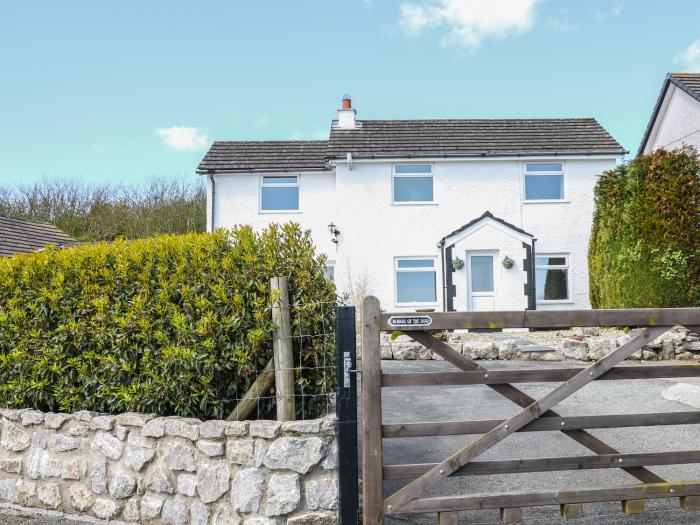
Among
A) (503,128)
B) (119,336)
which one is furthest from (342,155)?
(119,336)

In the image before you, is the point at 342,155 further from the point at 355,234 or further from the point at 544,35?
the point at 544,35

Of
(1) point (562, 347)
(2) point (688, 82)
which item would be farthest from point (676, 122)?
(1) point (562, 347)

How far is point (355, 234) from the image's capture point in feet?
54.2

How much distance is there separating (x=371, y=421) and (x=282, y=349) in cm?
86

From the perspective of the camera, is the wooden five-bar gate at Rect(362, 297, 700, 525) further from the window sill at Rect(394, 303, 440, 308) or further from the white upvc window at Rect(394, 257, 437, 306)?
the white upvc window at Rect(394, 257, 437, 306)

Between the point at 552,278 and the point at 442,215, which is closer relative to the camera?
the point at 552,278

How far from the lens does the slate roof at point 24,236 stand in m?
14.1

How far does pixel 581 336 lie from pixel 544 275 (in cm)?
544

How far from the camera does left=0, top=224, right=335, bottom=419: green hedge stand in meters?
3.60

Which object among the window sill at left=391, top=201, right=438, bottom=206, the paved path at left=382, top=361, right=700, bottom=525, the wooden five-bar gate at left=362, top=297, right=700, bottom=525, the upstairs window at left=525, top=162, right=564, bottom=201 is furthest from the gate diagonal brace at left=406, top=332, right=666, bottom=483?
the upstairs window at left=525, top=162, right=564, bottom=201

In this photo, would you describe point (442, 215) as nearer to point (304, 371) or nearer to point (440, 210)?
point (440, 210)

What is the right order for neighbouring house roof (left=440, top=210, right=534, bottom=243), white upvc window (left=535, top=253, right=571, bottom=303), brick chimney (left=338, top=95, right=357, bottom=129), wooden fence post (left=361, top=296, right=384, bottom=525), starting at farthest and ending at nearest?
brick chimney (left=338, top=95, right=357, bottom=129)
white upvc window (left=535, top=253, right=571, bottom=303)
neighbouring house roof (left=440, top=210, right=534, bottom=243)
wooden fence post (left=361, top=296, right=384, bottom=525)

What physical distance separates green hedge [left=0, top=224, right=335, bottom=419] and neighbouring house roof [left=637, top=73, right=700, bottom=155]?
16.3 m

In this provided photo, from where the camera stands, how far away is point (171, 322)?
3.71 meters
